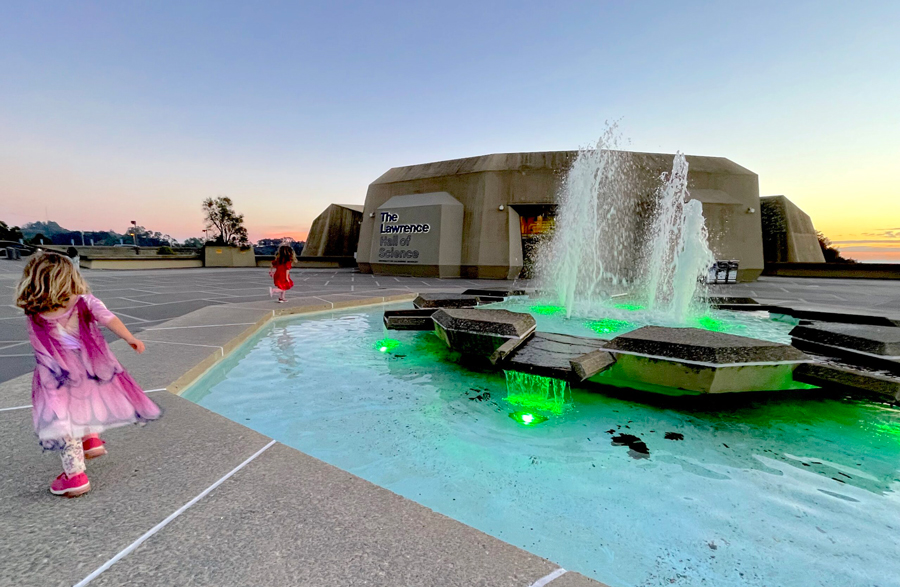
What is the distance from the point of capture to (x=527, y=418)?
295cm

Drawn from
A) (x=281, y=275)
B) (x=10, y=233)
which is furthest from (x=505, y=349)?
(x=10, y=233)

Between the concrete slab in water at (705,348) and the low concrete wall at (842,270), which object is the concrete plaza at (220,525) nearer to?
the concrete slab in water at (705,348)

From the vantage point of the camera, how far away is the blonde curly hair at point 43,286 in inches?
63.2

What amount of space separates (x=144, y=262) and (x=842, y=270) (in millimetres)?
35830

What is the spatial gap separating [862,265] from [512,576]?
89.7 ft

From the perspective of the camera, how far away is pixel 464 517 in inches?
72.6

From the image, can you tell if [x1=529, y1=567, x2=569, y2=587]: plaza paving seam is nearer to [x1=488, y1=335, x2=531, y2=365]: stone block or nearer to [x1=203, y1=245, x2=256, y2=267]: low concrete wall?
[x1=488, y1=335, x2=531, y2=365]: stone block

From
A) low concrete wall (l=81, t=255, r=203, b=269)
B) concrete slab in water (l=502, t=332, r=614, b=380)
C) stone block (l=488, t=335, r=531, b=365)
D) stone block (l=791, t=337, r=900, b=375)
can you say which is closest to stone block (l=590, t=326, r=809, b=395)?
concrete slab in water (l=502, t=332, r=614, b=380)

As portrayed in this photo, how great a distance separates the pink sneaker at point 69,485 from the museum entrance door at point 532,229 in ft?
52.4

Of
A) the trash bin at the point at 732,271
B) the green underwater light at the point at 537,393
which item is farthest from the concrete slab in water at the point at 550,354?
the trash bin at the point at 732,271

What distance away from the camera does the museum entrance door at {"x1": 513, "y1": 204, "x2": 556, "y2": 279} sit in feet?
55.8

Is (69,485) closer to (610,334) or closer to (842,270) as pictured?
(610,334)

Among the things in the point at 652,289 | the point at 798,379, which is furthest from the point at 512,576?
the point at 652,289

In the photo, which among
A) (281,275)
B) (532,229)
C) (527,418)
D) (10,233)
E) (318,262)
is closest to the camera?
(527,418)
